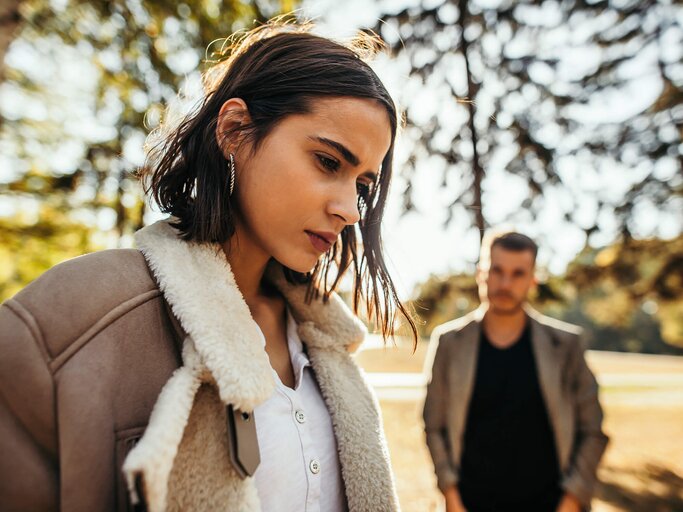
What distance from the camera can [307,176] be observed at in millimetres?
1275

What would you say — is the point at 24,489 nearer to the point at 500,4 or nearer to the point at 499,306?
the point at 499,306

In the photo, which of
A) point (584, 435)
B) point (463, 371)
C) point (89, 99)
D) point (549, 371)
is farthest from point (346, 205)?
point (89, 99)

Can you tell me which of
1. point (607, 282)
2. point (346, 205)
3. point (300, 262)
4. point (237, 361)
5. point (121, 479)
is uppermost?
point (346, 205)

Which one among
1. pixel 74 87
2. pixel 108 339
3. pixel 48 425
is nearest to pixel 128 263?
pixel 108 339

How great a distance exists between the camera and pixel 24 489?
32.9 inches

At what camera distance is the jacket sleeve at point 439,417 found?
10.2ft

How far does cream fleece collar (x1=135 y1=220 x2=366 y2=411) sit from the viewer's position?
3.40ft

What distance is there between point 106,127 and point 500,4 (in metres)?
6.07

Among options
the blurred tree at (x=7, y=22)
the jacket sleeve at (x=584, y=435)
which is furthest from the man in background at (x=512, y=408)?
the blurred tree at (x=7, y=22)

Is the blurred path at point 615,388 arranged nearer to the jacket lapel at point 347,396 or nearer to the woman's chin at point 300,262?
the jacket lapel at point 347,396

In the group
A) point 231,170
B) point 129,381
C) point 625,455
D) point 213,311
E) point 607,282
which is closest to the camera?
point 129,381

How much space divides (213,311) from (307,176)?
18.0 inches

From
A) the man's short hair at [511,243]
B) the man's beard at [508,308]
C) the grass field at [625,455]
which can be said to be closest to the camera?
the man's beard at [508,308]

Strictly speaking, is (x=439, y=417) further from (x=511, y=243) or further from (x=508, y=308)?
(x=511, y=243)
